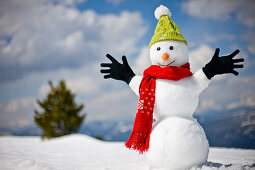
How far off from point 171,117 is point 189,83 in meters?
0.44

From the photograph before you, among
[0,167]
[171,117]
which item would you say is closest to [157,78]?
[171,117]

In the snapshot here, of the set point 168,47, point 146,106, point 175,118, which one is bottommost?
point 175,118

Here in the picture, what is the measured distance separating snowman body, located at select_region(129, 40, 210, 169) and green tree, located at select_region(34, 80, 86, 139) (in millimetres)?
9845

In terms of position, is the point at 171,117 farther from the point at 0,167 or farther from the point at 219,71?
the point at 0,167

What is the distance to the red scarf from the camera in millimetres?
2291

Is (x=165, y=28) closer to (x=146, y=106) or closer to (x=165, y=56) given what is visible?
(x=165, y=56)

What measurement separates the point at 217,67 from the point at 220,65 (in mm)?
38

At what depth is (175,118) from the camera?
228 centimetres

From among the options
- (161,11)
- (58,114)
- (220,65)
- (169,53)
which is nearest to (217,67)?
(220,65)

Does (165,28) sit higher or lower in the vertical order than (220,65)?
higher

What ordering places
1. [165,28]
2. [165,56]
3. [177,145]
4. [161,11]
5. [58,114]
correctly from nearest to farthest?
[177,145], [165,56], [165,28], [161,11], [58,114]

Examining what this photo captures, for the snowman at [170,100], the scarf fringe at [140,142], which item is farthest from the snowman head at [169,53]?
the scarf fringe at [140,142]

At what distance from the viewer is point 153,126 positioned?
2396 millimetres

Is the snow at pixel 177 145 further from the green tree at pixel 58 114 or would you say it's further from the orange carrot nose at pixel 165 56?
the green tree at pixel 58 114
